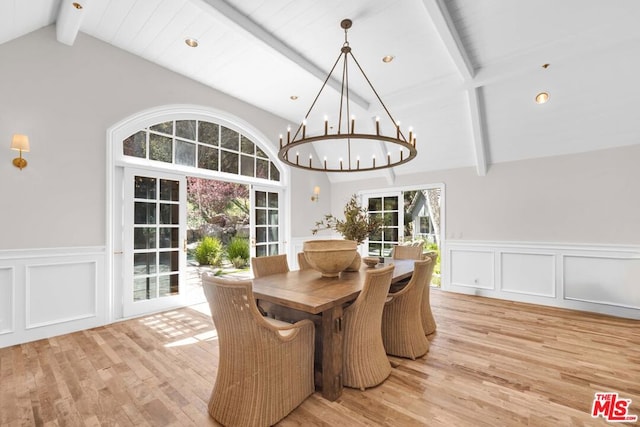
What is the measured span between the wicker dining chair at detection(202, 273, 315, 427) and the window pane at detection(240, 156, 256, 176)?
132 inches

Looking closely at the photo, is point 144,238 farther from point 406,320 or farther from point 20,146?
point 406,320

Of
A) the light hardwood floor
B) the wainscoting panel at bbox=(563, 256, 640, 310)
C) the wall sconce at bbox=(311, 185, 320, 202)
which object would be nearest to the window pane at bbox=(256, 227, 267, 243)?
the wall sconce at bbox=(311, 185, 320, 202)

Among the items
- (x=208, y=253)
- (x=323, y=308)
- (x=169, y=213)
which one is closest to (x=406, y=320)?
(x=323, y=308)

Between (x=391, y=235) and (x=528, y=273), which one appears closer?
(x=528, y=273)

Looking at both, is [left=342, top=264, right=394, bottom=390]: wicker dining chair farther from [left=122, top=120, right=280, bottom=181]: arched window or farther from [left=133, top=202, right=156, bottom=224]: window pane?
[left=122, top=120, right=280, bottom=181]: arched window

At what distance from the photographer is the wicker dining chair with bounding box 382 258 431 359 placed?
8.33 feet

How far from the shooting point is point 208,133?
4352 millimetres

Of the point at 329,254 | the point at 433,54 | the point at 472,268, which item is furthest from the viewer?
the point at 472,268

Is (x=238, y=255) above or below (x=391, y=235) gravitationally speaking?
below

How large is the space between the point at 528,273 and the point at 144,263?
5.55m

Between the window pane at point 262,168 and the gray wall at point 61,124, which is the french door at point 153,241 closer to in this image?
the gray wall at point 61,124

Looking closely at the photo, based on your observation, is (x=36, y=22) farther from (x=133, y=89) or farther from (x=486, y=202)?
(x=486, y=202)

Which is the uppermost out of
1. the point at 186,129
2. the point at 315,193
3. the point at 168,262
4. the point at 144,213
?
the point at 186,129

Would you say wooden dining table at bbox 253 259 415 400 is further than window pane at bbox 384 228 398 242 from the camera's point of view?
No
